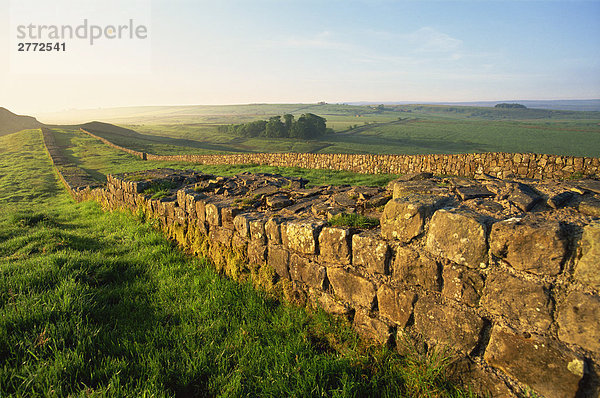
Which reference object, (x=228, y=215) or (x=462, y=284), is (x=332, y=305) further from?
(x=228, y=215)

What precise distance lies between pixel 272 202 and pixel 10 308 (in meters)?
3.16

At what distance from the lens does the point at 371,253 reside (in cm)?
286

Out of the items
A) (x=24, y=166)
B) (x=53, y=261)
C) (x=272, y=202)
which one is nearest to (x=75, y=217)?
(x=53, y=261)

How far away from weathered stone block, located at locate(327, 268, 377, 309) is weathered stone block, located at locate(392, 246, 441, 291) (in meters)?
0.31

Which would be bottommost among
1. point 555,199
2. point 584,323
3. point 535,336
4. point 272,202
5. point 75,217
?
point 75,217

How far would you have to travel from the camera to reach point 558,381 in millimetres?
1897

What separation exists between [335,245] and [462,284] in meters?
1.21

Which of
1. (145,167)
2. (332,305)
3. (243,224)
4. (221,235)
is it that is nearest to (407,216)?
(332,305)

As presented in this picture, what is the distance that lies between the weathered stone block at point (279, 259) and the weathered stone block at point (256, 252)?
90 mm

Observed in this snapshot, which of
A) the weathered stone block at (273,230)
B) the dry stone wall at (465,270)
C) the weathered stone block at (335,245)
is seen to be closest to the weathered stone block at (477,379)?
the dry stone wall at (465,270)

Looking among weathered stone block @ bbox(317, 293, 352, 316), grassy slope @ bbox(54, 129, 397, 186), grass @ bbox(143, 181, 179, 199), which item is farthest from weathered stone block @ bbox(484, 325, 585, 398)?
grassy slope @ bbox(54, 129, 397, 186)

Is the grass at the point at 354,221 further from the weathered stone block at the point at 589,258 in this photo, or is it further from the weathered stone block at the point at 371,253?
the weathered stone block at the point at 589,258

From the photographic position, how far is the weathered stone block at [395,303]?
2.63 m

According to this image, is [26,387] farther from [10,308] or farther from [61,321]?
[10,308]
